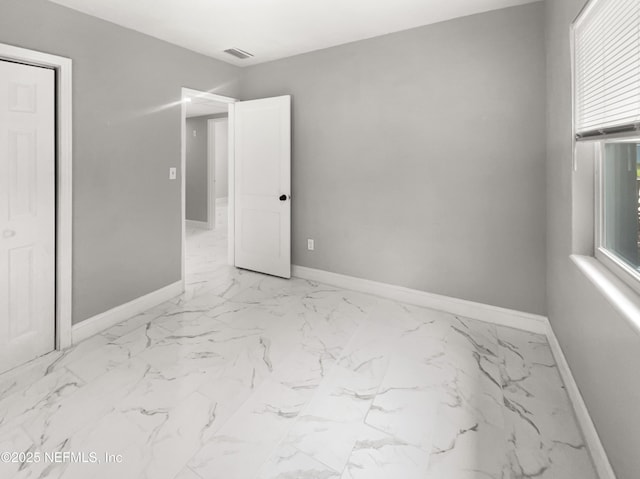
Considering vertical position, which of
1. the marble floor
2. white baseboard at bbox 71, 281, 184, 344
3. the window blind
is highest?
the window blind

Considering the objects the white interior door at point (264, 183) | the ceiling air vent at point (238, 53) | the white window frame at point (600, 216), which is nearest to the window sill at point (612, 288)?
the white window frame at point (600, 216)

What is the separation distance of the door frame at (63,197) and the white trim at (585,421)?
3187 mm

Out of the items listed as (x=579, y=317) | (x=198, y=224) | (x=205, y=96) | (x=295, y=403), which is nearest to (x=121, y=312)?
(x=295, y=403)

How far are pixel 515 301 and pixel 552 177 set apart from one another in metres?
1.02

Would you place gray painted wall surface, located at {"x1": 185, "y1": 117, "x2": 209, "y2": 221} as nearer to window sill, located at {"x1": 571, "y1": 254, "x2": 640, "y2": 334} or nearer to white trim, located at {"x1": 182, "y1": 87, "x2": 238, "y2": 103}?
white trim, located at {"x1": 182, "y1": 87, "x2": 238, "y2": 103}

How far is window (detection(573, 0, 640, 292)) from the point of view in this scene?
1303mm

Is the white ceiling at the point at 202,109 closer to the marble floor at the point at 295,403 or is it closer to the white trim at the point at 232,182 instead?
the white trim at the point at 232,182

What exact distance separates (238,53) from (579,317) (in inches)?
146

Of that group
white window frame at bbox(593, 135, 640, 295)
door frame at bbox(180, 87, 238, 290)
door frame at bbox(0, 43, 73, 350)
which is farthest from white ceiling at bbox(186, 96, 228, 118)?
white window frame at bbox(593, 135, 640, 295)

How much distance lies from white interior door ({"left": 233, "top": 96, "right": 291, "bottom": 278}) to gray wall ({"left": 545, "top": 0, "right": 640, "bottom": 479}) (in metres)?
2.42

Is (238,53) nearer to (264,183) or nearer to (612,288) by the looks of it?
(264,183)

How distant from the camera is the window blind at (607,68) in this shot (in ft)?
4.17

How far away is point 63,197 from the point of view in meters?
2.47

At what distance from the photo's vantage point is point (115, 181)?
2.87 metres
